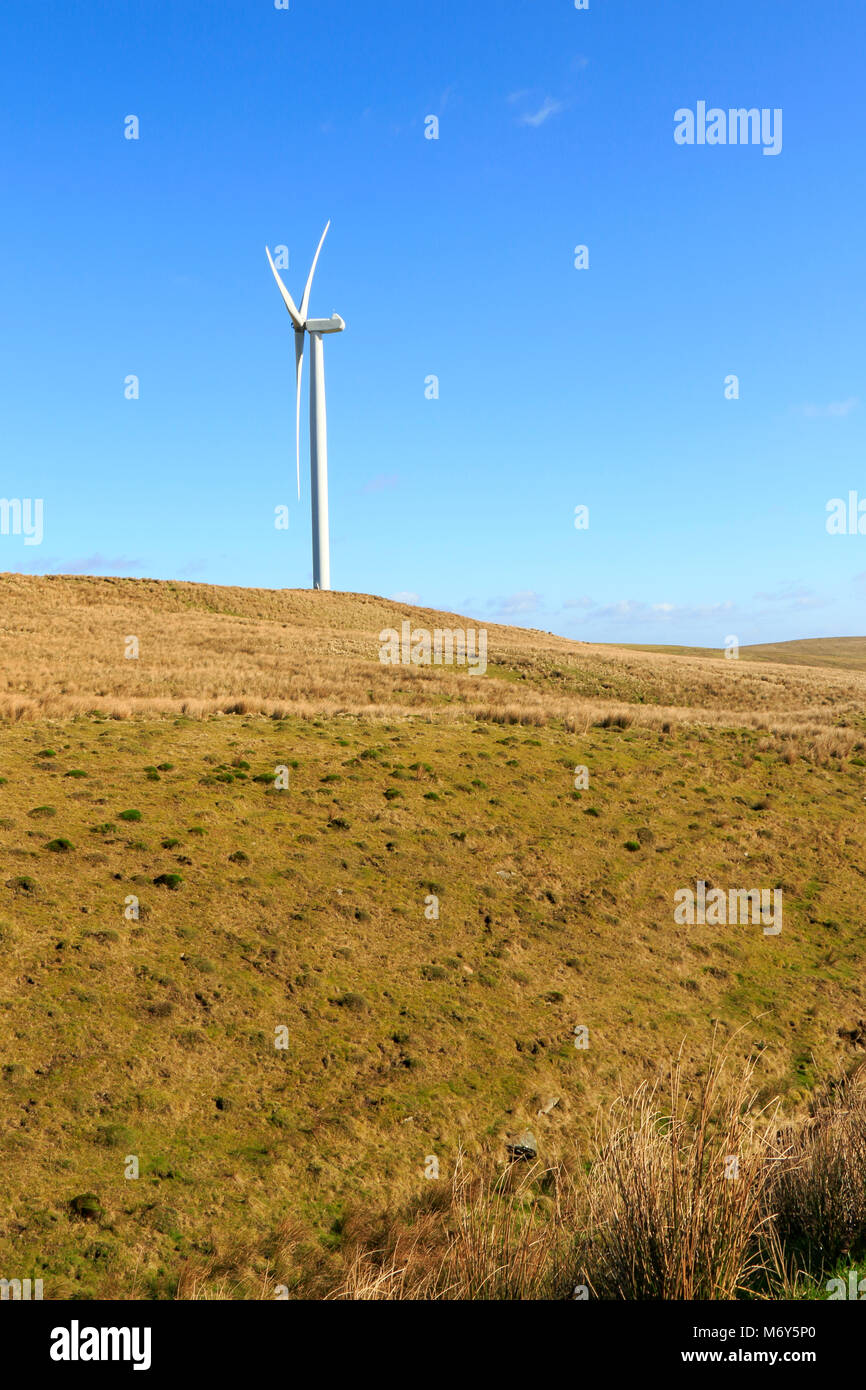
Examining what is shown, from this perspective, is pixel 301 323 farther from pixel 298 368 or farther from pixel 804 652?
pixel 804 652

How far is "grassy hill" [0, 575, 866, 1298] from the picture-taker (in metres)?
10.4

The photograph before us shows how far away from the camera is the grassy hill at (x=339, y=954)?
10.4 metres

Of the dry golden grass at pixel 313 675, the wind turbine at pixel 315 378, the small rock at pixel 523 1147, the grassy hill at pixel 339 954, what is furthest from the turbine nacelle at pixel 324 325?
the small rock at pixel 523 1147

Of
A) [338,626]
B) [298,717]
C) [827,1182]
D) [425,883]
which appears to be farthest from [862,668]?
[827,1182]

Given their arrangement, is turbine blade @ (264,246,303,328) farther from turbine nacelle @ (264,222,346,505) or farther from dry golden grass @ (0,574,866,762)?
dry golden grass @ (0,574,866,762)

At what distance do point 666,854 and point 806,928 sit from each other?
141 inches

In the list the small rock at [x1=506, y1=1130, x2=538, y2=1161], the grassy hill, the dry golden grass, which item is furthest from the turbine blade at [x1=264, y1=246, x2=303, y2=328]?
the small rock at [x1=506, y1=1130, x2=538, y2=1161]

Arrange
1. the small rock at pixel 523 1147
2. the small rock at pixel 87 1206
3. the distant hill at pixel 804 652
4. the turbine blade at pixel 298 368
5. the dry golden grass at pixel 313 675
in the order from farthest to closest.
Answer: the distant hill at pixel 804 652
the turbine blade at pixel 298 368
the dry golden grass at pixel 313 675
the small rock at pixel 523 1147
the small rock at pixel 87 1206

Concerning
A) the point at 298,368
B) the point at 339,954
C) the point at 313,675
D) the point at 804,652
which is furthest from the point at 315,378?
the point at 804,652

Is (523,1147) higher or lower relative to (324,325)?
lower

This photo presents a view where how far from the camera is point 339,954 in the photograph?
616 inches

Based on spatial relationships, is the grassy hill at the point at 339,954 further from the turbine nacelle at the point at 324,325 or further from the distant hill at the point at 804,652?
the distant hill at the point at 804,652
